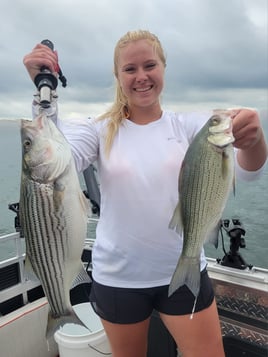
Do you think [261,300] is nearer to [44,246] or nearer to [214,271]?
[214,271]

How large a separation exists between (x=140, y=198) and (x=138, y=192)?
0.10 ft

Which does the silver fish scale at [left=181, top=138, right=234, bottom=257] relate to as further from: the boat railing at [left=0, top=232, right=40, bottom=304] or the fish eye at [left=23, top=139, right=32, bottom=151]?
the boat railing at [left=0, top=232, right=40, bottom=304]

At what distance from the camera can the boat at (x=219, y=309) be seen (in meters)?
2.92

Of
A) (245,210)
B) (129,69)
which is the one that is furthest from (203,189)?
(245,210)

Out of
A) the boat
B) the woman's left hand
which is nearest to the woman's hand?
the woman's left hand

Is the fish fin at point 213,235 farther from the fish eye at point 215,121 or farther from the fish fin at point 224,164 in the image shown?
the fish eye at point 215,121

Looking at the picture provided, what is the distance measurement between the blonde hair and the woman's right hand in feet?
1.17

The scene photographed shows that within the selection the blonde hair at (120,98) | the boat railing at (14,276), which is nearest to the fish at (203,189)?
the blonde hair at (120,98)

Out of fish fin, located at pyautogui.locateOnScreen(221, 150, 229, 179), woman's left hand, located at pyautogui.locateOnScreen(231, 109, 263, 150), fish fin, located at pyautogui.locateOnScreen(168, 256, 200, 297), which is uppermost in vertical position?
woman's left hand, located at pyautogui.locateOnScreen(231, 109, 263, 150)

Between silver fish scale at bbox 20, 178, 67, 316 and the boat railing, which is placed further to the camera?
the boat railing

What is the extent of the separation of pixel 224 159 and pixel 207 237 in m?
0.36

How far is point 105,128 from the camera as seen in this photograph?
1.93 meters

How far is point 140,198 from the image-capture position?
182 cm

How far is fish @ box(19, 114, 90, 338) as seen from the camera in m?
1.53
